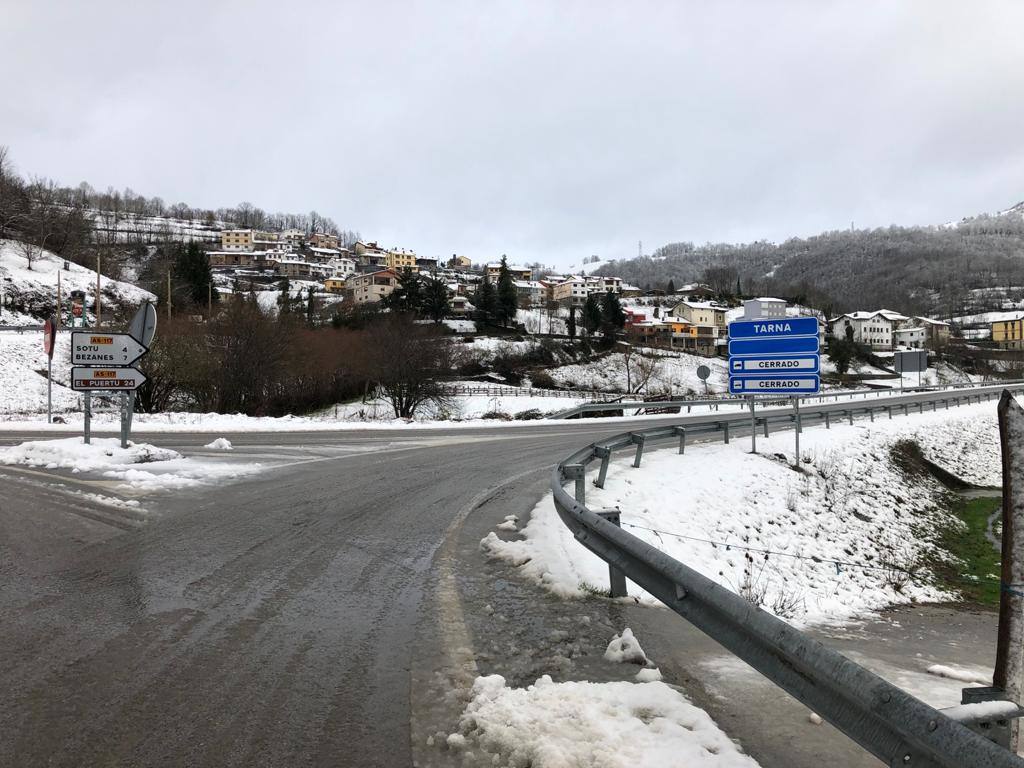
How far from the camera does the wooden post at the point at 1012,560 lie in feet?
8.82

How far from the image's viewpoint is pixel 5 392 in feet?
137

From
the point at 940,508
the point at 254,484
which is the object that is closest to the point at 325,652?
the point at 254,484

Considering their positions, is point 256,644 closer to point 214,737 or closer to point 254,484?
point 214,737

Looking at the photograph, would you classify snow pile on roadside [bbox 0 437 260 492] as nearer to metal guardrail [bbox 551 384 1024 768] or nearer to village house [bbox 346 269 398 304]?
metal guardrail [bbox 551 384 1024 768]

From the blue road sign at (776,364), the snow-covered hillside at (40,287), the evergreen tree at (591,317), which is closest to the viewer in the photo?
the blue road sign at (776,364)

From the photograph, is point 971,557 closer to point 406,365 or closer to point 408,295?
point 406,365

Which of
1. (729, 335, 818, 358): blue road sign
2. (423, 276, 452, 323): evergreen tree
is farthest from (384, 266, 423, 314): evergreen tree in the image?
(729, 335, 818, 358): blue road sign

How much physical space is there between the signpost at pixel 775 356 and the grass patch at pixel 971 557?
370 cm

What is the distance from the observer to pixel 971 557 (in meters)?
13.2

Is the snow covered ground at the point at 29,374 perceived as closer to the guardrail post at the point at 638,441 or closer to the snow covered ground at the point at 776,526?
the guardrail post at the point at 638,441

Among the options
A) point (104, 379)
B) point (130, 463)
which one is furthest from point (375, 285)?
point (130, 463)

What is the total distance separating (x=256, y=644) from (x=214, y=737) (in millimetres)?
1132

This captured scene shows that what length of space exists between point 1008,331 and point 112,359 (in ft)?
597

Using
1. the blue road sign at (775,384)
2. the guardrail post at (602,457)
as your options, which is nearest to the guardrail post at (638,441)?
the guardrail post at (602,457)
